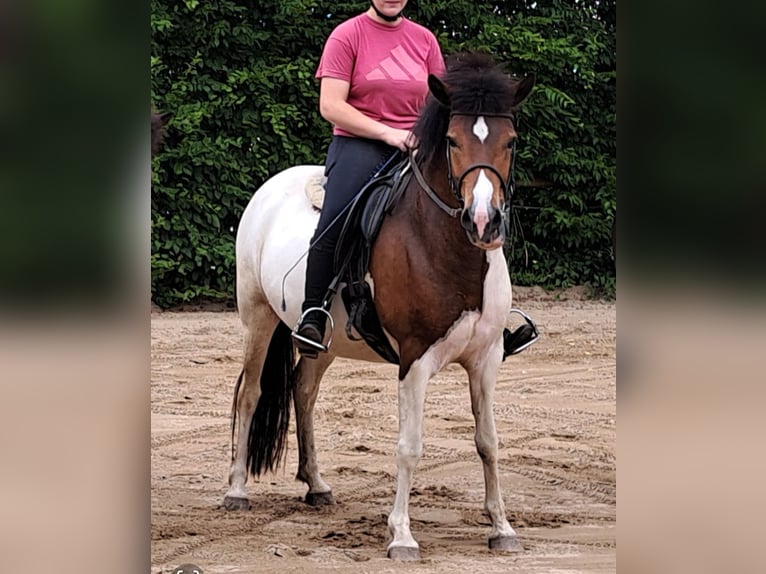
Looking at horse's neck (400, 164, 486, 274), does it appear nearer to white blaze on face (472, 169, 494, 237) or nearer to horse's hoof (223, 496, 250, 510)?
white blaze on face (472, 169, 494, 237)

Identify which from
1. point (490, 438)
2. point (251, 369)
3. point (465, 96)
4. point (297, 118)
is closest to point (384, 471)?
point (251, 369)

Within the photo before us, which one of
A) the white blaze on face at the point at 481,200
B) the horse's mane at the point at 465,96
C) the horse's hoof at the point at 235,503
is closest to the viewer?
the white blaze on face at the point at 481,200

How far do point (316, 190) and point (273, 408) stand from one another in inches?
38.3

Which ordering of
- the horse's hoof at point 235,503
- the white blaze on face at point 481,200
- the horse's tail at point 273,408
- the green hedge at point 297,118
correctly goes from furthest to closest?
the green hedge at point 297,118
the horse's tail at point 273,408
the horse's hoof at point 235,503
the white blaze on face at point 481,200

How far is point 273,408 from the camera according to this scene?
465 cm

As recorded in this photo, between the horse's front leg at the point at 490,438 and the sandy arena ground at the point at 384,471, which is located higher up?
the horse's front leg at the point at 490,438

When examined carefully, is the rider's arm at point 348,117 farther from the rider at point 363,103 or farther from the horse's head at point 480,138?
the horse's head at point 480,138

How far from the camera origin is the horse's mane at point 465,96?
11.2ft

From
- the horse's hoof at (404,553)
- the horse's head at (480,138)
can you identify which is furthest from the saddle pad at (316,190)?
the horse's hoof at (404,553)

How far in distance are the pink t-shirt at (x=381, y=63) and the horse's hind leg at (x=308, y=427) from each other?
114cm

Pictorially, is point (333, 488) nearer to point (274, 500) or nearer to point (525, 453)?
point (274, 500)
